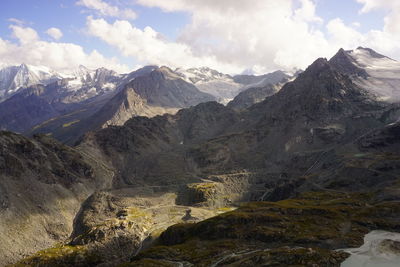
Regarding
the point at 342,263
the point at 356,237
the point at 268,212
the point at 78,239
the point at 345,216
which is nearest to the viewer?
the point at 342,263

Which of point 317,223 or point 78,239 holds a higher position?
point 317,223

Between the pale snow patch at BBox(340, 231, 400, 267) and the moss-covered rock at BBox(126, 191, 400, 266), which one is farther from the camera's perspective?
the moss-covered rock at BBox(126, 191, 400, 266)

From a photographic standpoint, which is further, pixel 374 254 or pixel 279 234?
pixel 279 234

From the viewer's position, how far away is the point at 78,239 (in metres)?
188

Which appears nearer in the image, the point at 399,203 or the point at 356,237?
the point at 356,237

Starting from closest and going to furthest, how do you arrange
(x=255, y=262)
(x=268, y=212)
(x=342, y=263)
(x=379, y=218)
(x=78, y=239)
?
1. (x=342, y=263)
2. (x=255, y=262)
3. (x=379, y=218)
4. (x=268, y=212)
5. (x=78, y=239)

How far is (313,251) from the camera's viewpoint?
107438 millimetres

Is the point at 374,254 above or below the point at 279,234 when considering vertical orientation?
above

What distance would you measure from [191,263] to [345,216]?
210 ft

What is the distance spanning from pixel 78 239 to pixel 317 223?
369ft

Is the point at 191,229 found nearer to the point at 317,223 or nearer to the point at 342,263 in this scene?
the point at 317,223

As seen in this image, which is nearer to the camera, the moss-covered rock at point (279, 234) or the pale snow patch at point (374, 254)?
the pale snow patch at point (374, 254)

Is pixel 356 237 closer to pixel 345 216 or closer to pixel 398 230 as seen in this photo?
pixel 398 230

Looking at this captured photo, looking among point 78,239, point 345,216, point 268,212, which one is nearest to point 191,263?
point 268,212
